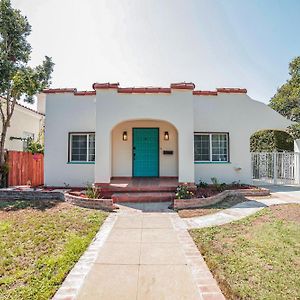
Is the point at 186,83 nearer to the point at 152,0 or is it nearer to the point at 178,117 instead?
the point at 178,117

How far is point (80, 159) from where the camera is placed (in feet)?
40.5

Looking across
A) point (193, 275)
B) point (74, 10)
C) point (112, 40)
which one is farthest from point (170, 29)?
point (193, 275)

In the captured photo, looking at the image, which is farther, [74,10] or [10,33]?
[10,33]

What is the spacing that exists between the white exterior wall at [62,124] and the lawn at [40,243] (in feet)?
10.7

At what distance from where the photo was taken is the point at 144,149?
13211mm

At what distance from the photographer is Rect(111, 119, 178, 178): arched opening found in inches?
516

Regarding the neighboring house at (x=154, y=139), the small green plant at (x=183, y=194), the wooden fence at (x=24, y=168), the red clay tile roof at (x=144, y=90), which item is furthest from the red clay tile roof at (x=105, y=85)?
the wooden fence at (x=24, y=168)

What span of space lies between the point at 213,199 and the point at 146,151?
517 cm

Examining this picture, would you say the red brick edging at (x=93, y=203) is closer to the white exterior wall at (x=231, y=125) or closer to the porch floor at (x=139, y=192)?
the porch floor at (x=139, y=192)

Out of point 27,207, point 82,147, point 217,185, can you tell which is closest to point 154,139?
point 82,147

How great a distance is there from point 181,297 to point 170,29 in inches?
480

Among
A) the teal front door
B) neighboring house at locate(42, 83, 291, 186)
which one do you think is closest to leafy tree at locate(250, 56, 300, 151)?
neighboring house at locate(42, 83, 291, 186)

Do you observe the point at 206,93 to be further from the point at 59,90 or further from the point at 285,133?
the point at 59,90

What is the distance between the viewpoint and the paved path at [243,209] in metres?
6.97
